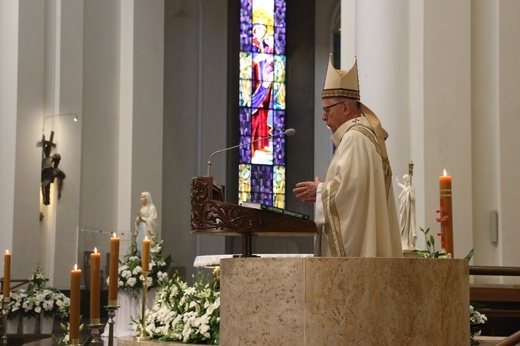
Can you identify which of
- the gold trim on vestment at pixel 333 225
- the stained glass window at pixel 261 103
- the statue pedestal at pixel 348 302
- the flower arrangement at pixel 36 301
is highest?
the stained glass window at pixel 261 103

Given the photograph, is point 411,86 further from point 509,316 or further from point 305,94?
point 305,94

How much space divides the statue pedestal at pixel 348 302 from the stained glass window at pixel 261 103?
1880 cm

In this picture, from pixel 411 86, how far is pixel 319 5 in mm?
14765

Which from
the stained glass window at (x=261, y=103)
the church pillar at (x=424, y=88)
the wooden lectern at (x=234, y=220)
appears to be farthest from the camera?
the stained glass window at (x=261, y=103)

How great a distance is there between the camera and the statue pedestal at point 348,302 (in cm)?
444

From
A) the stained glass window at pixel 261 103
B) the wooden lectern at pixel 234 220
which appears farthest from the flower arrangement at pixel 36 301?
the wooden lectern at pixel 234 220

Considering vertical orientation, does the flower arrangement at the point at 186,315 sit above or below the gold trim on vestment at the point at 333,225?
below

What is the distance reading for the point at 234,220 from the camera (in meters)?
4.76

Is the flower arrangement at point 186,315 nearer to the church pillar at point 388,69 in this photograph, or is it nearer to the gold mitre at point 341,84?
the gold mitre at point 341,84

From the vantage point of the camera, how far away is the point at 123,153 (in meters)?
19.2

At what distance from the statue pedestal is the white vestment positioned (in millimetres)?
601

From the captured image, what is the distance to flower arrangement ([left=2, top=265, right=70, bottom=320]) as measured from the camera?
15602mm

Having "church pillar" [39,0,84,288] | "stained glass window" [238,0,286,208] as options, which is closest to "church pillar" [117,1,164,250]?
"church pillar" [39,0,84,288]

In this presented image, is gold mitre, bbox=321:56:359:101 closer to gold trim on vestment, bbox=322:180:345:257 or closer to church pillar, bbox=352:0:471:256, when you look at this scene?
gold trim on vestment, bbox=322:180:345:257
